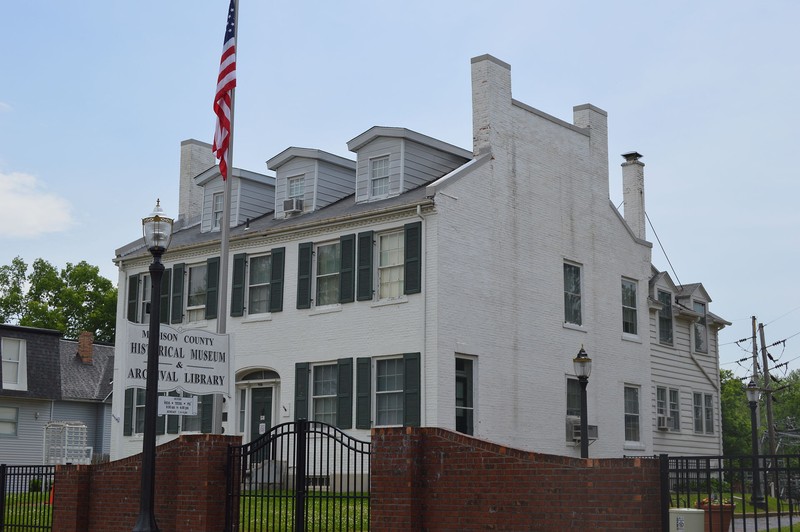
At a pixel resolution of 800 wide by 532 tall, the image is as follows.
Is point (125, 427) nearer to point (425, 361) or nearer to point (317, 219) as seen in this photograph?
point (317, 219)

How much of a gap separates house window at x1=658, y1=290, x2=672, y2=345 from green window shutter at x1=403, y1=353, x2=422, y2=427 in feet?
40.4

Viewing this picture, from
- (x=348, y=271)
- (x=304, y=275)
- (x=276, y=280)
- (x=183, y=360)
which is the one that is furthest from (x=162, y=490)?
(x=276, y=280)

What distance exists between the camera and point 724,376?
284 ft

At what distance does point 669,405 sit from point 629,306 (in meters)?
4.60

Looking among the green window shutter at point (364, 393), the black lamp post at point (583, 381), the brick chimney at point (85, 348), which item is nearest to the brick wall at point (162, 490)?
the black lamp post at point (583, 381)

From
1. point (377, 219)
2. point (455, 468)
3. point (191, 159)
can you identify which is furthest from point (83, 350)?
point (455, 468)

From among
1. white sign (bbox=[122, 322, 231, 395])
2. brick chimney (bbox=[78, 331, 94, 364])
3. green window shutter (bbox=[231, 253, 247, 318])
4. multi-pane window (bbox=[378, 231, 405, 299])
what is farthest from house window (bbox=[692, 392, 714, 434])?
brick chimney (bbox=[78, 331, 94, 364])

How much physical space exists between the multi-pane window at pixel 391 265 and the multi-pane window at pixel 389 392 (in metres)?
1.73

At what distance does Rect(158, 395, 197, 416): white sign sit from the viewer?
52.1 ft

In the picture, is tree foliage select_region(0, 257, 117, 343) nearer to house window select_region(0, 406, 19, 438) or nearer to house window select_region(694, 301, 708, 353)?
house window select_region(0, 406, 19, 438)

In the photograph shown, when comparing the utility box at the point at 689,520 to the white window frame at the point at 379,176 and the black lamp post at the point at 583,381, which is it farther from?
the white window frame at the point at 379,176

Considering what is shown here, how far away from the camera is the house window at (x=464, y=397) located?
24594 mm

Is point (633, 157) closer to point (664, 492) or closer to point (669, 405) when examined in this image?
point (669, 405)

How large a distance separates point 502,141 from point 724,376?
2592 inches
